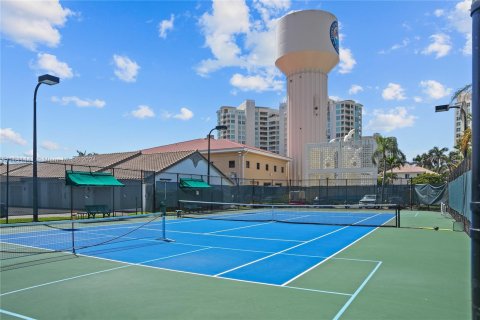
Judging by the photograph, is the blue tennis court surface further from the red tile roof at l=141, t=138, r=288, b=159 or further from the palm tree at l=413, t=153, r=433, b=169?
the palm tree at l=413, t=153, r=433, b=169

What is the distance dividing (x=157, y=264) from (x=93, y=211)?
14.7 m

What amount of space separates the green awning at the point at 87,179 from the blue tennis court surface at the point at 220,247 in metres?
6.29

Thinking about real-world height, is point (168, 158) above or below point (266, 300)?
above

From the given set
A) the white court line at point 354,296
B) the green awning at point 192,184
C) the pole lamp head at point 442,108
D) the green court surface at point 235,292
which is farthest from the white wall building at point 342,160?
the white court line at point 354,296

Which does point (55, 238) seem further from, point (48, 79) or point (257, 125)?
point (257, 125)

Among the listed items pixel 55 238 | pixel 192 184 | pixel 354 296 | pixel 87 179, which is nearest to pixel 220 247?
pixel 354 296

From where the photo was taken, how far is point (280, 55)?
170 feet

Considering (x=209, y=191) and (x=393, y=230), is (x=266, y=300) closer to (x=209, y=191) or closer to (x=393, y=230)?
(x=393, y=230)

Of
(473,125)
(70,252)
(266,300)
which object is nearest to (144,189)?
(70,252)

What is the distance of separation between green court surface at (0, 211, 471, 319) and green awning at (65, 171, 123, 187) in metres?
13.1

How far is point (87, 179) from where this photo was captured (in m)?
23.0

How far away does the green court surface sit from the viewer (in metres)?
5.60

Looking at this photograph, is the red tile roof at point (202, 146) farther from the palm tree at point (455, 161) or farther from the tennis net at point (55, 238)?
the tennis net at point (55, 238)

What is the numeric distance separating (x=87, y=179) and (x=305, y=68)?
37.1 m
